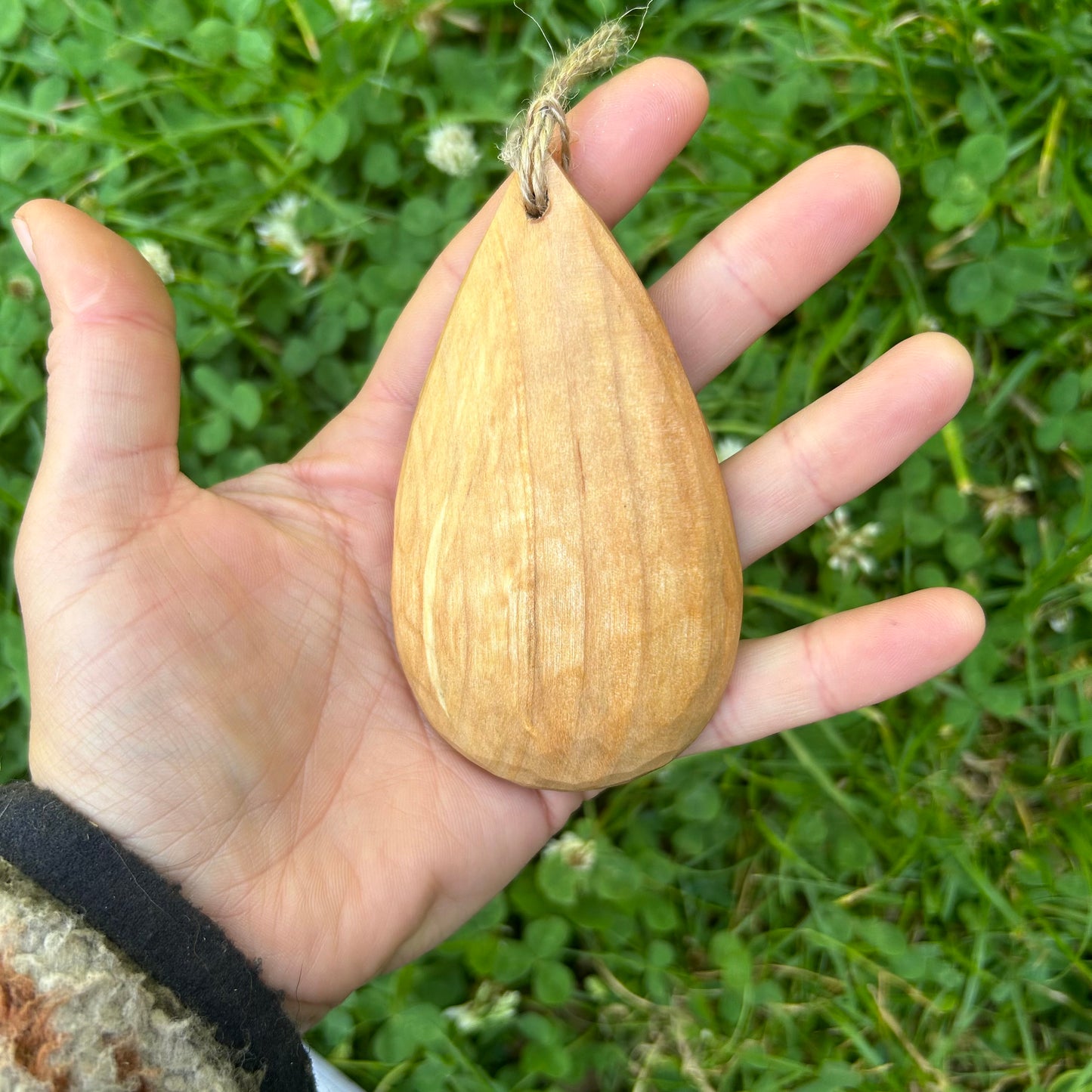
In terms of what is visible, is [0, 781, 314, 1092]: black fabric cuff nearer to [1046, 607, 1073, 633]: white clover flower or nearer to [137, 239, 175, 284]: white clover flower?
[137, 239, 175, 284]: white clover flower

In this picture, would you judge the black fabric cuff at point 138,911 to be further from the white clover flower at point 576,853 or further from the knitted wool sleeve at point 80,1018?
the white clover flower at point 576,853

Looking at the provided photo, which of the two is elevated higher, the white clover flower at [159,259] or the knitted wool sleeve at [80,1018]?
the white clover flower at [159,259]

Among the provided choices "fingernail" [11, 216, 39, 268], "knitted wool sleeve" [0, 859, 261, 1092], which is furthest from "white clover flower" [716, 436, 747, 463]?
"knitted wool sleeve" [0, 859, 261, 1092]

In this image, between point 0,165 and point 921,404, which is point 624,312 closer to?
point 921,404

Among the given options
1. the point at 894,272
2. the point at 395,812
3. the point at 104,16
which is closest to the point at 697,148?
the point at 894,272

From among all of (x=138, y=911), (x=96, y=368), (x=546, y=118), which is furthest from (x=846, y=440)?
(x=138, y=911)

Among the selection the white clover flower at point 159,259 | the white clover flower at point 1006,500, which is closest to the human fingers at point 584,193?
the white clover flower at point 159,259

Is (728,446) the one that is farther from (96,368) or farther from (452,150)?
(96,368)
